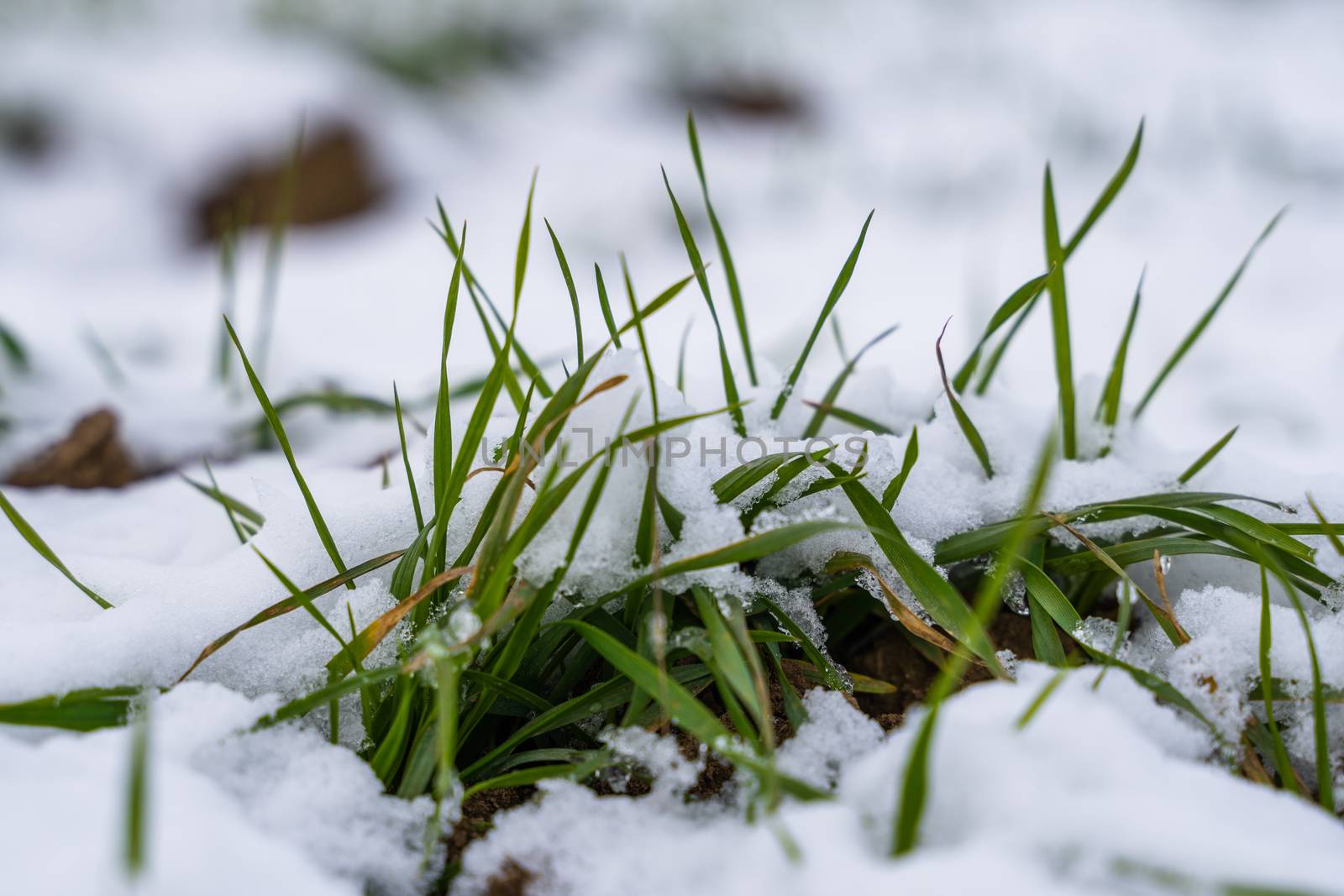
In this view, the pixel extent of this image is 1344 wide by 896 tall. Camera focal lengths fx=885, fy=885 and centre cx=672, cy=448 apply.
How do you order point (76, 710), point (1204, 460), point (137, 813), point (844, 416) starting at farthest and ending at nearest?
point (844, 416) → point (1204, 460) → point (76, 710) → point (137, 813)

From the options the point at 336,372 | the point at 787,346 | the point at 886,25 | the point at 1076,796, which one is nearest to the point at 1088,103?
the point at 886,25

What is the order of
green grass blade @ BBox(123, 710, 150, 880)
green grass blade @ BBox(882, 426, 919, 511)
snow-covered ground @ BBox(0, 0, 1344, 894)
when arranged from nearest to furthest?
green grass blade @ BBox(123, 710, 150, 880) < snow-covered ground @ BBox(0, 0, 1344, 894) < green grass blade @ BBox(882, 426, 919, 511)

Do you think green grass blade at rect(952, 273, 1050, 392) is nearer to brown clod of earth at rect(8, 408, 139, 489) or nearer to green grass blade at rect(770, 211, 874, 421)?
green grass blade at rect(770, 211, 874, 421)

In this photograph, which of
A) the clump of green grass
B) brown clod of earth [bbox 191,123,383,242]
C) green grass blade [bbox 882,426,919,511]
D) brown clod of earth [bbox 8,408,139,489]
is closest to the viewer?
the clump of green grass

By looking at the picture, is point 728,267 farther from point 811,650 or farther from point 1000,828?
point 1000,828

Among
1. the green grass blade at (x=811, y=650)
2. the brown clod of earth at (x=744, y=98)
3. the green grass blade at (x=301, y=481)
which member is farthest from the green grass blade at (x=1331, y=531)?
the brown clod of earth at (x=744, y=98)

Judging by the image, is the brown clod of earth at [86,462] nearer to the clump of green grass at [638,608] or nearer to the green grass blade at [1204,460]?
the clump of green grass at [638,608]

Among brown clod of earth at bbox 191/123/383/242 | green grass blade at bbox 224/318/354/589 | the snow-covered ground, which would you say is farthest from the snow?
brown clod of earth at bbox 191/123/383/242

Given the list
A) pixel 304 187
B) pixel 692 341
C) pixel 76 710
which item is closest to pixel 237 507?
pixel 76 710
